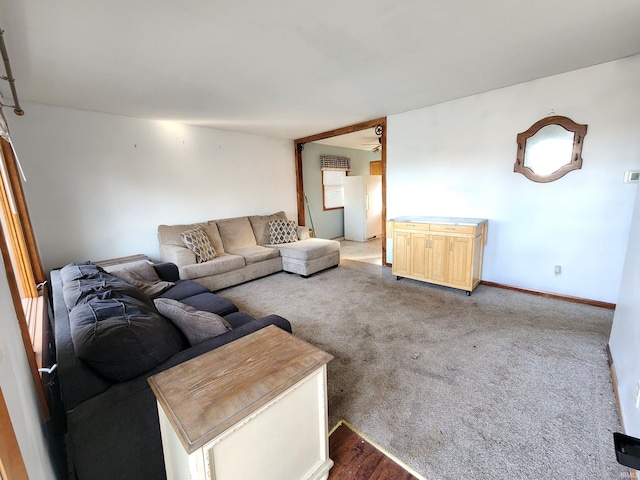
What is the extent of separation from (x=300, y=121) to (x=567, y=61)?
311cm

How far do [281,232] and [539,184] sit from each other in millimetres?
3655

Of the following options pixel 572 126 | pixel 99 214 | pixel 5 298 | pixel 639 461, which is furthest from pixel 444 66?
pixel 99 214

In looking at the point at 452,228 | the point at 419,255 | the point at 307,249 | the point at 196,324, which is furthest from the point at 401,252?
the point at 196,324

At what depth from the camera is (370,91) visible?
3.08m

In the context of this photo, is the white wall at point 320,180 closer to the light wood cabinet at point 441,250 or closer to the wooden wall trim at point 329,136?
the wooden wall trim at point 329,136

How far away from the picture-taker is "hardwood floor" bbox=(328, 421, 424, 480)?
51.1 inches

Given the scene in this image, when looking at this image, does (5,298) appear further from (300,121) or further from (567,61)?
(567,61)

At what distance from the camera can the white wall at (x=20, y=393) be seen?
2.32 feet

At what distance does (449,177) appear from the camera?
376 centimetres

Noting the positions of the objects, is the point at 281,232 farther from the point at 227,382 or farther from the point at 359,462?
the point at 227,382

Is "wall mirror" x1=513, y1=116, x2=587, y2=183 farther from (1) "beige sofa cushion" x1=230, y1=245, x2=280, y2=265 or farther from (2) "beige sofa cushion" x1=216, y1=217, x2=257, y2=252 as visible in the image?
(2) "beige sofa cushion" x1=216, y1=217, x2=257, y2=252

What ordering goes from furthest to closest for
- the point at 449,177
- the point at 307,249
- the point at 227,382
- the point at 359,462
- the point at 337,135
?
the point at 337,135, the point at 307,249, the point at 449,177, the point at 359,462, the point at 227,382

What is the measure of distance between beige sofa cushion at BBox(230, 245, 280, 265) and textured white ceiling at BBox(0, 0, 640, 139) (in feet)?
6.73

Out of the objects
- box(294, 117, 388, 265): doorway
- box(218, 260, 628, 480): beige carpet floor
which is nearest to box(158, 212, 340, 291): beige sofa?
box(218, 260, 628, 480): beige carpet floor
